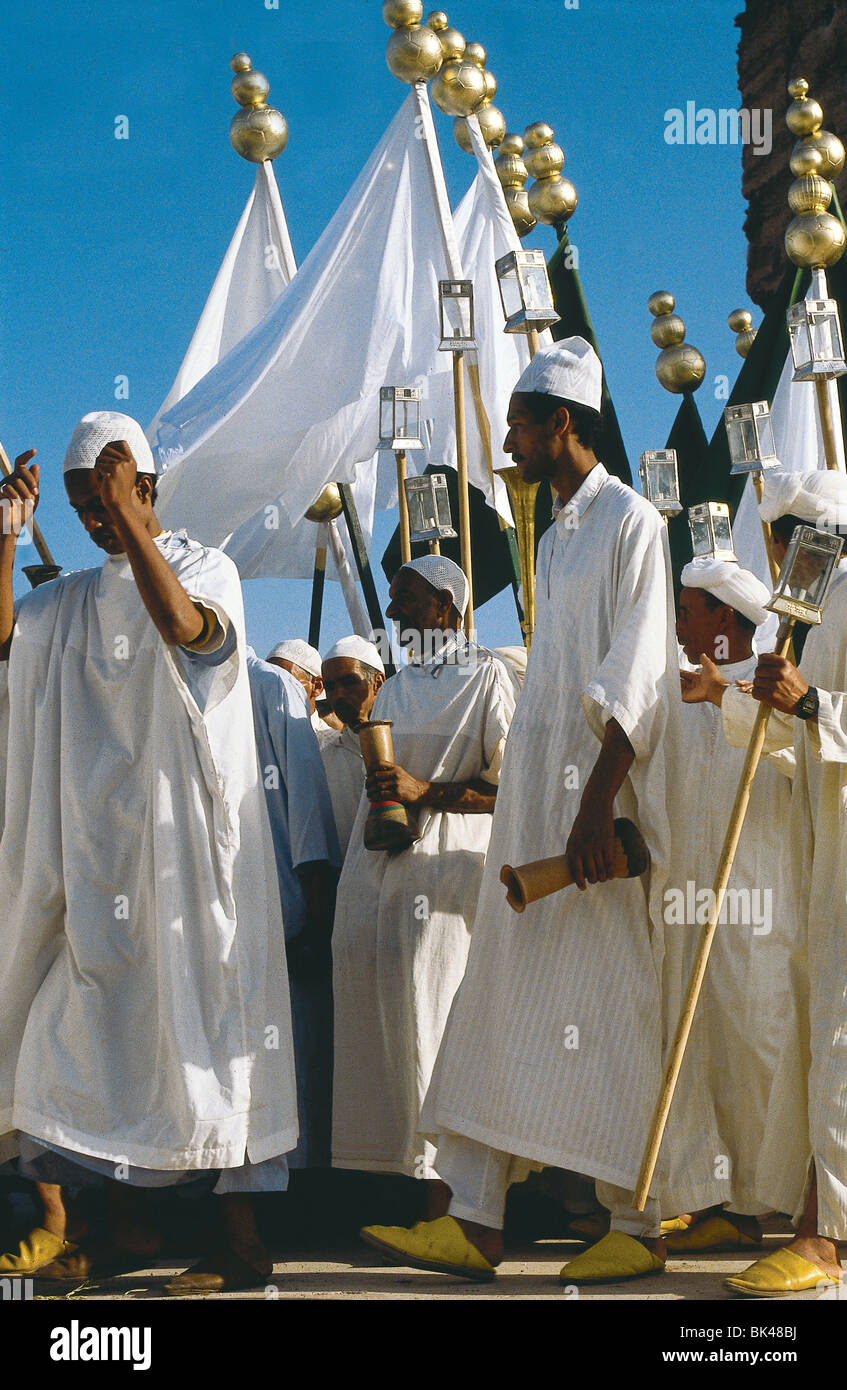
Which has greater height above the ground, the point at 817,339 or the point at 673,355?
the point at 673,355

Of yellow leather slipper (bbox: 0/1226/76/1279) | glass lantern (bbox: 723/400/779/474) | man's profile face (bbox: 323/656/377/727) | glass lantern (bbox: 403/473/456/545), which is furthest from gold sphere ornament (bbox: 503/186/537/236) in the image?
yellow leather slipper (bbox: 0/1226/76/1279)

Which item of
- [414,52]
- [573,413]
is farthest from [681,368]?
[573,413]

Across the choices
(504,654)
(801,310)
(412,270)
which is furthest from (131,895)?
(412,270)

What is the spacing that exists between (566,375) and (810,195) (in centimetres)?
309

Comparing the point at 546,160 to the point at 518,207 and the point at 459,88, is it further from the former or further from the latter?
the point at 518,207

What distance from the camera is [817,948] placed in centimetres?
385

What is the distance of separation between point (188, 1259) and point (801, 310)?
3.47 m

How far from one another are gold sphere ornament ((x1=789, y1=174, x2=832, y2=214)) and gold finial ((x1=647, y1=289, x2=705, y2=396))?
173cm

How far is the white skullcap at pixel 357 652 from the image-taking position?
17.7ft

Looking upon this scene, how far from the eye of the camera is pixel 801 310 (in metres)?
5.23

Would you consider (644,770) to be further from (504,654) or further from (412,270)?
(412,270)

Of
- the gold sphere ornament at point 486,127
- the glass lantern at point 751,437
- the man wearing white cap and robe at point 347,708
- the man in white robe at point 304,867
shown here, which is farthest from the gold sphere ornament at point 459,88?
the man in white robe at point 304,867

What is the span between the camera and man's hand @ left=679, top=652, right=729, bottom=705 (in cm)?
434
